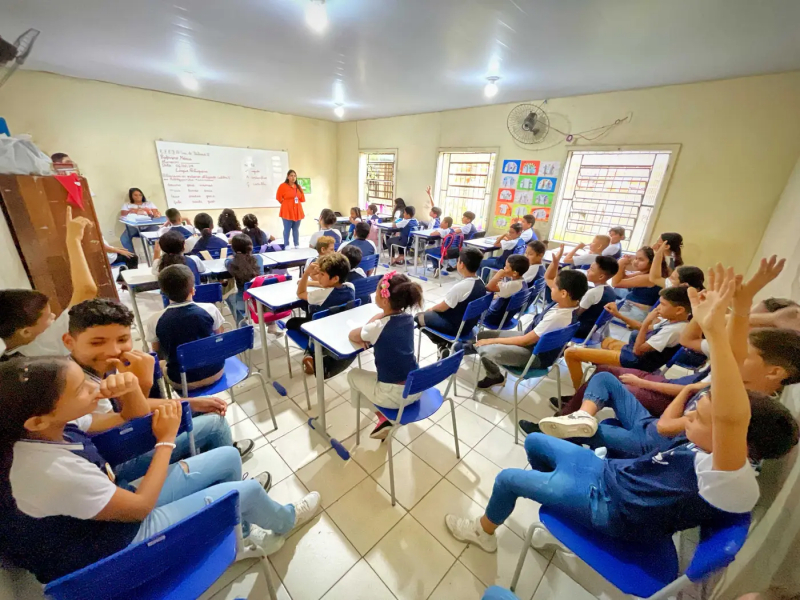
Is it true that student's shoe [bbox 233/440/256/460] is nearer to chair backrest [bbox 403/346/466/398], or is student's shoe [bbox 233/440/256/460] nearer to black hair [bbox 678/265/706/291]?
chair backrest [bbox 403/346/466/398]

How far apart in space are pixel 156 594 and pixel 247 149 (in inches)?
292

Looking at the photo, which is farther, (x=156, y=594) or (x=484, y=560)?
(x=484, y=560)

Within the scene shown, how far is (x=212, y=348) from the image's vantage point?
159 cm

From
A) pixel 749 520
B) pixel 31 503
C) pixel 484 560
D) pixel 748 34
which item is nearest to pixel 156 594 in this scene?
pixel 31 503

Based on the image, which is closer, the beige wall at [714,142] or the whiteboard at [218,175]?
the beige wall at [714,142]

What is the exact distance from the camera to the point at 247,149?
650 cm

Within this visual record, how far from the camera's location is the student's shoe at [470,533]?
4.67 feet

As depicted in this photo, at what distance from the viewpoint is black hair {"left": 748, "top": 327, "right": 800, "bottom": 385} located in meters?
0.99

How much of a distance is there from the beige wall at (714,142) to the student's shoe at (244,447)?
4777mm

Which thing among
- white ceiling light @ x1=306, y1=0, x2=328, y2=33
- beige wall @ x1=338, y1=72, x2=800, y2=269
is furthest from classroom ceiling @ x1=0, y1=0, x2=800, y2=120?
beige wall @ x1=338, y1=72, x2=800, y2=269

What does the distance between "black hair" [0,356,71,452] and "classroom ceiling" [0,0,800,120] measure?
2.69m

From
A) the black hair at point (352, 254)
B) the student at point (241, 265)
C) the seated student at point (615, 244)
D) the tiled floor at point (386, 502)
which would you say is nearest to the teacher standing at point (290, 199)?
the student at point (241, 265)

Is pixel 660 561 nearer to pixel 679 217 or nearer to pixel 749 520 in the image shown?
pixel 749 520

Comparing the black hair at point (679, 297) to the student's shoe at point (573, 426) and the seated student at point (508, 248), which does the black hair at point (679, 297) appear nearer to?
the student's shoe at point (573, 426)
